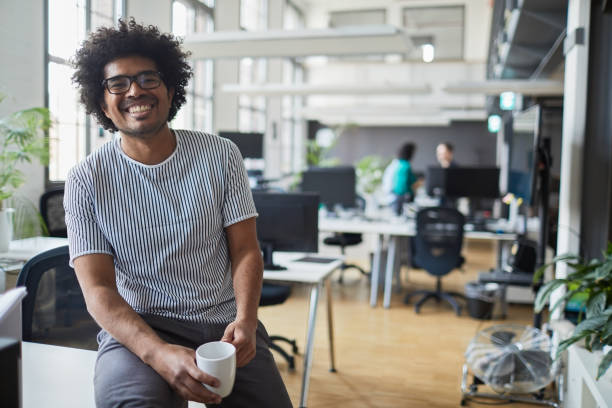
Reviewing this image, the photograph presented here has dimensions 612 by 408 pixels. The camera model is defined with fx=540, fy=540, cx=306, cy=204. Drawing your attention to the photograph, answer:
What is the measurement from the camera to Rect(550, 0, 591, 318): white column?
130 inches

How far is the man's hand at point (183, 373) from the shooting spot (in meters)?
1.26

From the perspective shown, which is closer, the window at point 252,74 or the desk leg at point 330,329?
the desk leg at point 330,329

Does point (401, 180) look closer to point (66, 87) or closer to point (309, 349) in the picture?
point (66, 87)

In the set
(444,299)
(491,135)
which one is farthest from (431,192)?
(491,135)

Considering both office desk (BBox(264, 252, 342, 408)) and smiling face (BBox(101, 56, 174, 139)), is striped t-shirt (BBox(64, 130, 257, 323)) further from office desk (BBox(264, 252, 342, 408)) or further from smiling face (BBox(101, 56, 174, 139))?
office desk (BBox(264, 252, 342, 408))

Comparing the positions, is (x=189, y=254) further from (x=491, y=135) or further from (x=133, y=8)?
(x=491, y=135)

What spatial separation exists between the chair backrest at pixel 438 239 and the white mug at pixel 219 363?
3982 millimetres

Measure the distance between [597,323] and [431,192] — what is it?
196 inches

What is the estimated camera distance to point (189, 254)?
1561 millimetres

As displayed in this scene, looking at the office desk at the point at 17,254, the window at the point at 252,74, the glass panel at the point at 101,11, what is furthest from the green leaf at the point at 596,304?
the window at the point at 252,74

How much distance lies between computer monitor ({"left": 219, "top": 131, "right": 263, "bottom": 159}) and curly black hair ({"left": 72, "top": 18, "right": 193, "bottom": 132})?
19.2 ft

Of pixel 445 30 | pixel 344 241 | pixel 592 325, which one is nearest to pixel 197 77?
pixel 344 241

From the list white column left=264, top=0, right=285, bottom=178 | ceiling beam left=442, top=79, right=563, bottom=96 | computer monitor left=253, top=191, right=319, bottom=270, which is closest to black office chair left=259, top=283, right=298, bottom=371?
computer monitor left=253, top=191, right=319, bottom=270

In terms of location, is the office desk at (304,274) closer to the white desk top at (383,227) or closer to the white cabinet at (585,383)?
the white cabinet at (585,383)
